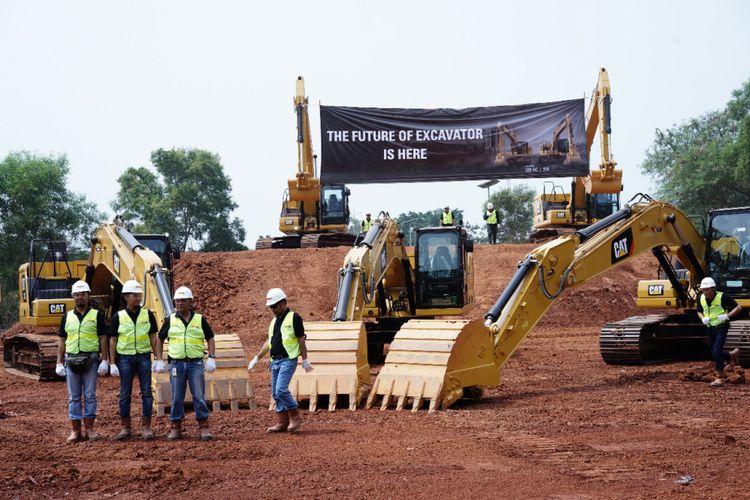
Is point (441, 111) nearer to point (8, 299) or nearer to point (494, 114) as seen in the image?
point (494, 114)

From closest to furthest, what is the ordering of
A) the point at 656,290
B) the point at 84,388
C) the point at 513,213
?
1. the point at 84,388
2. the point at 656,290
3. the point at 513,213

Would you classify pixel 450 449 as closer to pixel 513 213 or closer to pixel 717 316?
pixel 717 316

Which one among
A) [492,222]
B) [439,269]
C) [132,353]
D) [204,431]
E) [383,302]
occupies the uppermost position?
A: [492,222]

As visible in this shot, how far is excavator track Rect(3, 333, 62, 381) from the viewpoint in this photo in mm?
18812

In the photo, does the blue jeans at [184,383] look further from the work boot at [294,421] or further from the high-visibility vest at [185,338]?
the work boot at [294,421]

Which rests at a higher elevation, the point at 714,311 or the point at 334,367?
the point at 714,311

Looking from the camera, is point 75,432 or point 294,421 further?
point 294,421

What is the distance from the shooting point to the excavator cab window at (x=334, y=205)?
35909mm

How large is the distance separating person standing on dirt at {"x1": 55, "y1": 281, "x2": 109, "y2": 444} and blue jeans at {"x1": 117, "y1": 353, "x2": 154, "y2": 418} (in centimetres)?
22

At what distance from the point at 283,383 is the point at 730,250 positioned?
33.0ft

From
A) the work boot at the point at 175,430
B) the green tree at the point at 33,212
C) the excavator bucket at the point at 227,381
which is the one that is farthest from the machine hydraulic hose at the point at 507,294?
the green tree at the point at 33,212

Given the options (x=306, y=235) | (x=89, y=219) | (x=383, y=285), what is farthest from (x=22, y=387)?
(x=89, y=219)

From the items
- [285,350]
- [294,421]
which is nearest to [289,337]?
[285,350]

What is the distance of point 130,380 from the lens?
36.2 feet
